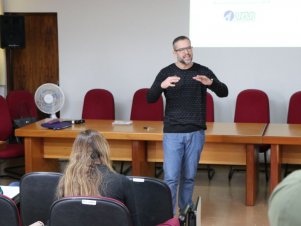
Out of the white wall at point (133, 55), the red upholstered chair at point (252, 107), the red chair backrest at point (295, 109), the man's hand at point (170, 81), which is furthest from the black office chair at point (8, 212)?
the white wall at point (133, 55)

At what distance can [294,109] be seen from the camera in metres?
5.64

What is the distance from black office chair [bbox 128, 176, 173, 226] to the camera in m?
2.71

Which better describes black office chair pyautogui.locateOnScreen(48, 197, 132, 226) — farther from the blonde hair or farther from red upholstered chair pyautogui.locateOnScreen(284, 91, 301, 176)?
red upholstered chair pyautogui.locateOnScreen(284, 91, 301, 176)

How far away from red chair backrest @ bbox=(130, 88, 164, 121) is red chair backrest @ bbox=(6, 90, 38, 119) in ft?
4.13

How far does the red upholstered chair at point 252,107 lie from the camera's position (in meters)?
5.67

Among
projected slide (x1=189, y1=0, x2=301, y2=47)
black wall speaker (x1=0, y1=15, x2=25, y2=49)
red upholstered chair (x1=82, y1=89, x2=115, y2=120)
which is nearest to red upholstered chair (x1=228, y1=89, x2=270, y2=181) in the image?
projected slide (x1=189, y1=0, x2=301, y2=47)

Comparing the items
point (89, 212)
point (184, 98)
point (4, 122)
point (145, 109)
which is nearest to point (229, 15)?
point (145, 109)

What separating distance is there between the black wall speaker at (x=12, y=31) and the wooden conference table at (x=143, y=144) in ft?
6.78

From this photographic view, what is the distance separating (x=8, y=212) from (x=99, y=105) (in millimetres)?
3850

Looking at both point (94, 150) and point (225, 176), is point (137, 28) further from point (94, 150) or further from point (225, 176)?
point (94, 150)

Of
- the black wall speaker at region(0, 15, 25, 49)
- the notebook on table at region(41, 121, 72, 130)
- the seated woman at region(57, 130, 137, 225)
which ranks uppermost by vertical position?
the black wall speaker at region(0, 15, 25, 49)

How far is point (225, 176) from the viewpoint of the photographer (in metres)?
5.81

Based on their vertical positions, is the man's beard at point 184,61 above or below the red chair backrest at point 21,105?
above

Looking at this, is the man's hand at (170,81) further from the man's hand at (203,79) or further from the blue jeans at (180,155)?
the blue jeans at (180,155)
